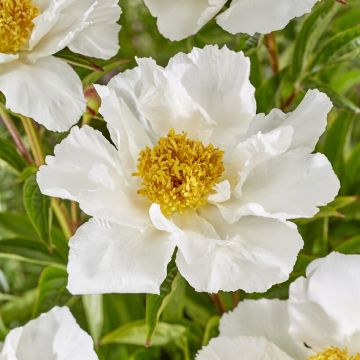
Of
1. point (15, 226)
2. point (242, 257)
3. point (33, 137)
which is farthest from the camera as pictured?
point (15, 226)

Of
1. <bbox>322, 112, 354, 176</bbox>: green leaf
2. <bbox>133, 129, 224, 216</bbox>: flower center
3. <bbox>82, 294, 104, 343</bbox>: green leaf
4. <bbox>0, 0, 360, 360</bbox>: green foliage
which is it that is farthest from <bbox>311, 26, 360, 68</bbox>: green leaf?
<bbox>82, 294, 104, 343</bbox>: green leaf

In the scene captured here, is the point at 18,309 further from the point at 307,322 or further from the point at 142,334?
the point at 307,322

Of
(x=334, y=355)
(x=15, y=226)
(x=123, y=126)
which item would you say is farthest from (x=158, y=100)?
(x=15, y=226)

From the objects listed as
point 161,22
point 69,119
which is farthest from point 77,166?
point 161,22

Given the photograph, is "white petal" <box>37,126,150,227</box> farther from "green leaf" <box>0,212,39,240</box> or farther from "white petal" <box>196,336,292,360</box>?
"green leaf" <box>0,212,39,240</box>

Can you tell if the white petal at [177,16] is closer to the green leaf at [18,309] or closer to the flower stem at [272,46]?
the flower stem at [272,46]

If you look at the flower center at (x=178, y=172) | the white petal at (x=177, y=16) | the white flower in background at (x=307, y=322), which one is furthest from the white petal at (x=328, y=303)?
the white petal at (x=177, y=16)
